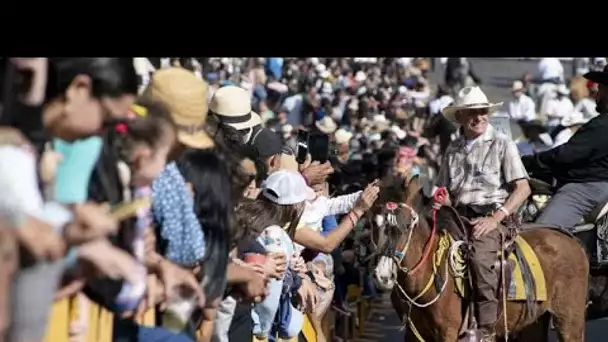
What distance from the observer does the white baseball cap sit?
7.77 m

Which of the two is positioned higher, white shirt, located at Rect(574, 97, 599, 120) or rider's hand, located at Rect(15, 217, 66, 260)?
rider's hand, located at Rect(15, 217, 66, 260)

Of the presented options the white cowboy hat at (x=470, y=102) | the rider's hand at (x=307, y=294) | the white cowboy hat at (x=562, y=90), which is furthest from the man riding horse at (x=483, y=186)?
the white cowboy hat at (x=562, y=90)

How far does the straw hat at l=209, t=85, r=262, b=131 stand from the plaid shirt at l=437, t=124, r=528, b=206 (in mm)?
1739

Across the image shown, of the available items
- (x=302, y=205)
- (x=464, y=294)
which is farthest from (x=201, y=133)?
(x=464, y=294)

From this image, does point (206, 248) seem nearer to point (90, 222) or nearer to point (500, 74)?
point (90, 222)

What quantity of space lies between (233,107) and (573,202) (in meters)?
3.06

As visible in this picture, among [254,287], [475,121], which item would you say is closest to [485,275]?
[475,121]

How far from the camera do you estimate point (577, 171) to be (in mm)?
10555

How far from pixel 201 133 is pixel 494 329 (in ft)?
13.6

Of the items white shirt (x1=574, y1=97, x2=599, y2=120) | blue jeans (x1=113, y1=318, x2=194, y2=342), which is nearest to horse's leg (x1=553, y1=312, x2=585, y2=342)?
blue jeans (x1=113, y1=318, x2=194, y2=342)

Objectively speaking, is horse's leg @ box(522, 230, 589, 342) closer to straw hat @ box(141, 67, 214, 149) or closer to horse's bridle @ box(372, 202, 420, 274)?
Answer: horse's bridle @ box(372, 202, 420, 274)

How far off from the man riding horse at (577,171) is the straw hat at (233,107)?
2.71 metres

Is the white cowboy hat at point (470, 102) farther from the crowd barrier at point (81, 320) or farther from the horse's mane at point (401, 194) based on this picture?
the crowd barrier at point (81, 320)
